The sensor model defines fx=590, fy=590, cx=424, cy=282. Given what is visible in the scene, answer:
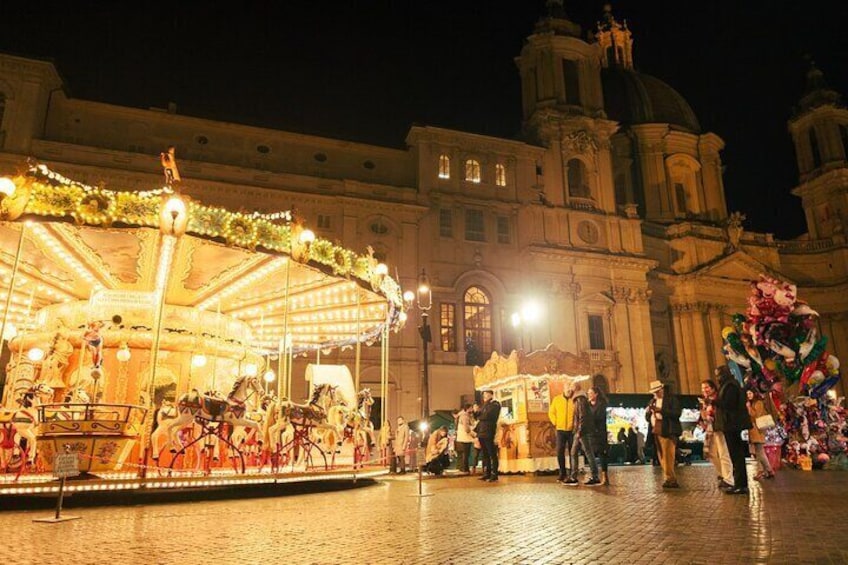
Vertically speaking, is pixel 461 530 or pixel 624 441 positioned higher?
pixel 624 441

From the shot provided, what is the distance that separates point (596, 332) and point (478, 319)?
7.98 metres

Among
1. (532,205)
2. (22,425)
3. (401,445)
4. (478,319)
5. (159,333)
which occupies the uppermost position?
(532,205)

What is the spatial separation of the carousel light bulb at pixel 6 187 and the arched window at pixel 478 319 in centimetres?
2331

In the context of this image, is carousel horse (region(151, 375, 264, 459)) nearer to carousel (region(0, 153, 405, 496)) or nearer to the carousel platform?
carousel (region(0, 153, 405, 496))

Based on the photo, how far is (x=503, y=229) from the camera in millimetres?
33812

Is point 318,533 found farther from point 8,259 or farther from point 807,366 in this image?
point 807,366

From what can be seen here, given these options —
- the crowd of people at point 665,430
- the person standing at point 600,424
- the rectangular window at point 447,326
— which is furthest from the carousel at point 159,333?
the rectangular window at point 447,326

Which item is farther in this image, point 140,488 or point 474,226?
point 474,226

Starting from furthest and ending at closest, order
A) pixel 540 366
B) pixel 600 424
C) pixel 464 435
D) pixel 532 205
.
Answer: pixel 532 205 < pixel 540 366 < pixel 464 435 < pixel 600 424

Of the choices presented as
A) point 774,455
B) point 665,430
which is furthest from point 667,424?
point 774,455

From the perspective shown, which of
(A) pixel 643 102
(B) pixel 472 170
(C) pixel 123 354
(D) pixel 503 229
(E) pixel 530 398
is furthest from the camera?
(A) pixel 643 102

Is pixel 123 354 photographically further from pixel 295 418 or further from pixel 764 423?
pixel 764 423

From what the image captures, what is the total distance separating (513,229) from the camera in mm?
33938

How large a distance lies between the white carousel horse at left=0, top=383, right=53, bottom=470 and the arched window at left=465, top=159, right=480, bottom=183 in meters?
25.7
